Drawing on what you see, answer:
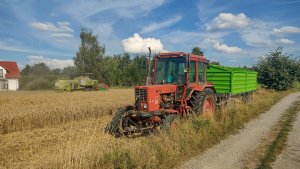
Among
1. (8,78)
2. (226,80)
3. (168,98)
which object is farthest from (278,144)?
(8,78)

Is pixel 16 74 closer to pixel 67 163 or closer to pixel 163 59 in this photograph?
pixel 163 59

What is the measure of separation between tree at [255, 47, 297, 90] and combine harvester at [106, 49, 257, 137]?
22637 millimetres

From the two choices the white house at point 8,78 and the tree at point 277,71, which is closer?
the tree at point 277,71

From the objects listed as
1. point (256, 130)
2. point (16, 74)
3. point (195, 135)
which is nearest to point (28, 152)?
point (195, 135)

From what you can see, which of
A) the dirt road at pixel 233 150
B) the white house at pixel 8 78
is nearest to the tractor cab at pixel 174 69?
the dirt road at pixel 233 150

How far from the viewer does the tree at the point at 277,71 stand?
31641 millimetres

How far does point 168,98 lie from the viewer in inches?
383

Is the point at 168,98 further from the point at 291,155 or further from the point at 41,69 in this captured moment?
the point at 41,69

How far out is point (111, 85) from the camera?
48281mm

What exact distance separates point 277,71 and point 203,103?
24532 millimetres

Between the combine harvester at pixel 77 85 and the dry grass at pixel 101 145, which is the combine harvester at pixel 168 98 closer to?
the dry grass at pixel 101 145

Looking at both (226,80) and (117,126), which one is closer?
(117,126)

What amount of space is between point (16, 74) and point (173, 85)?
154ft

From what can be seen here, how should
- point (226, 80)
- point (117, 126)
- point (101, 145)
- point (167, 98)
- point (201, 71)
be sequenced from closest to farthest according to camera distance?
point (101, 145) < point (117, 126) < point (167, 98) < point (201, 71) < point (226, 80)
